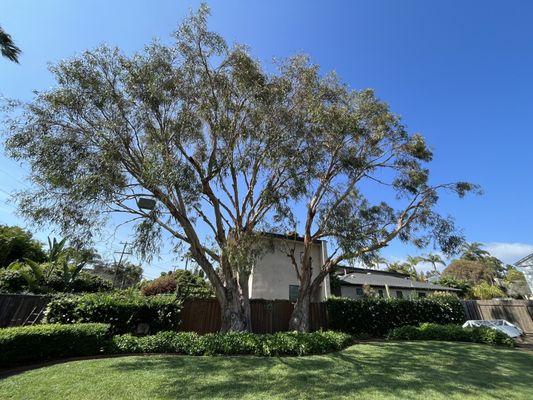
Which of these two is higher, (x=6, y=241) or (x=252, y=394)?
(x=6, y=241)

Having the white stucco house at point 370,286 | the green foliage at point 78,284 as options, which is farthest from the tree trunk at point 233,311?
the green foliage at point 78,284

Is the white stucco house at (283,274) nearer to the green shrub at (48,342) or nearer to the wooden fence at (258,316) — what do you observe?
the wooden fence at (258,316)

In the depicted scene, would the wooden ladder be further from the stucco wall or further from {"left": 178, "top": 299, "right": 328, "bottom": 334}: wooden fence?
the stucco wall

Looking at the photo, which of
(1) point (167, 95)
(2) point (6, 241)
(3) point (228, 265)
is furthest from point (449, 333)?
(2) point (6, 241)

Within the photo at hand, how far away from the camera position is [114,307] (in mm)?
13117

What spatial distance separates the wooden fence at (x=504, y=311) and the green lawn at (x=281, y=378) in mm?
13003

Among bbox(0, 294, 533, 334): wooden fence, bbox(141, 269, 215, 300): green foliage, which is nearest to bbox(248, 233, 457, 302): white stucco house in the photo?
bbox(0, 294, 533, 334): wooden fence

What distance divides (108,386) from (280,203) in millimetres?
10108

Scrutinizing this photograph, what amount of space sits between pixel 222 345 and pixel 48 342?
17.7 feet

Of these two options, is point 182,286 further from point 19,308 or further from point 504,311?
point 504,311

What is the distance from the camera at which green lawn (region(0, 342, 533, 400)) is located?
666 centimetres

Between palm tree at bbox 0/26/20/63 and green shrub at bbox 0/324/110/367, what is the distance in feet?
32.1

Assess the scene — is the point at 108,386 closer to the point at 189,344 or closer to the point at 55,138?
the point at 189,344

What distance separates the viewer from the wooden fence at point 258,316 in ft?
49.3
